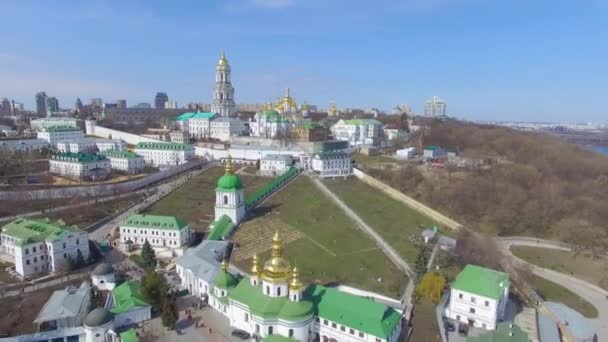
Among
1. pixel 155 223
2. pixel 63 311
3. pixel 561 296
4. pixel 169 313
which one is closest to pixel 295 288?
pixel 169 313

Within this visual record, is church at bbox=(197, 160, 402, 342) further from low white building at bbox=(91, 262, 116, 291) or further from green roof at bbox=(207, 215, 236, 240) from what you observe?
green roof at bbox=(207, 215, 236, 240)

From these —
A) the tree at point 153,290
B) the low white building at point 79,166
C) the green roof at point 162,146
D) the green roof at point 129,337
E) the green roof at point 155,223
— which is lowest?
the green roof at point 129,337

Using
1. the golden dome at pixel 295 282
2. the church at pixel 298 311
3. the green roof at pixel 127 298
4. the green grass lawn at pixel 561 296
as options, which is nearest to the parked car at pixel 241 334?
the church at pixel 298 311

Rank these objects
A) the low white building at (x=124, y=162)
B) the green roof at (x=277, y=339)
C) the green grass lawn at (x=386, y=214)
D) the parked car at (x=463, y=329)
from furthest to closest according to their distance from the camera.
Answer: the low white building at (x=124, y=162) < the green grass lawn at (x=386, y=214) < the parked car at (x=463, y=329) < the green roof at (x=277, y=339)

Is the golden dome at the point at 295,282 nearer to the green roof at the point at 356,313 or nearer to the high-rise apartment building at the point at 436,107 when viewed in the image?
the green roof at the point at 356,313

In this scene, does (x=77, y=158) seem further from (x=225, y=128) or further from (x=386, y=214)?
(x=386, y=214)

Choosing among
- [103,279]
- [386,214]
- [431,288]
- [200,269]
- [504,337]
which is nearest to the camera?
[504,337]
